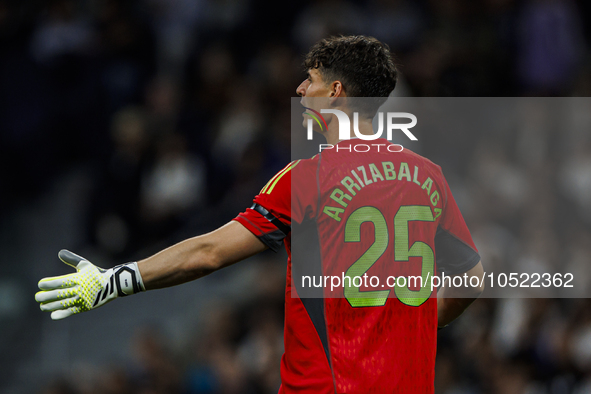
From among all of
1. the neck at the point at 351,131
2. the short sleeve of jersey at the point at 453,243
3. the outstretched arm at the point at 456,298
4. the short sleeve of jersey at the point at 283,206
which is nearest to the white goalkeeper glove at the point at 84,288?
the short sleeve of jersey at the point at 283,206

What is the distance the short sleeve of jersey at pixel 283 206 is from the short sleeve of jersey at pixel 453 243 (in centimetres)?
73

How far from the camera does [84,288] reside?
299 centimetres

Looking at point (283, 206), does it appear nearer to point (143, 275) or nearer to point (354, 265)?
point (354, 265)

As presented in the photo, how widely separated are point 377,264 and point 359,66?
3.12ft

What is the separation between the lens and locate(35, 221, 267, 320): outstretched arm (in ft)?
9.82

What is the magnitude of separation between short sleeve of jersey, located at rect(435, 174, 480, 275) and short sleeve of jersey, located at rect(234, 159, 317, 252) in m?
0.73

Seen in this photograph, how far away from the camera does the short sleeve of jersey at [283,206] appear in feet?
10.0

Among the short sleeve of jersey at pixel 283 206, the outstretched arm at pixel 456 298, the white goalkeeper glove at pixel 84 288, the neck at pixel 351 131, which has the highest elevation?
the neck at pixel 351 131

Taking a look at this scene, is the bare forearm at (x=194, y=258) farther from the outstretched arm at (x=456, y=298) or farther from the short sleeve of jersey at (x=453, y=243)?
the outstretched arm at (x=456, y=298)

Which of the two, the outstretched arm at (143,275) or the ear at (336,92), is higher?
the ear at (336,92)

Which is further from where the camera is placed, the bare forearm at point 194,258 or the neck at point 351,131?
the neck at point 351,131

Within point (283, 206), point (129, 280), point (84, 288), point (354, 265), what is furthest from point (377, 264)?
point (84, 288)

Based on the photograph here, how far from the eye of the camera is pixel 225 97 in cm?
915

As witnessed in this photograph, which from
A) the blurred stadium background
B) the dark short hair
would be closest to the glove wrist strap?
the dark short hair
